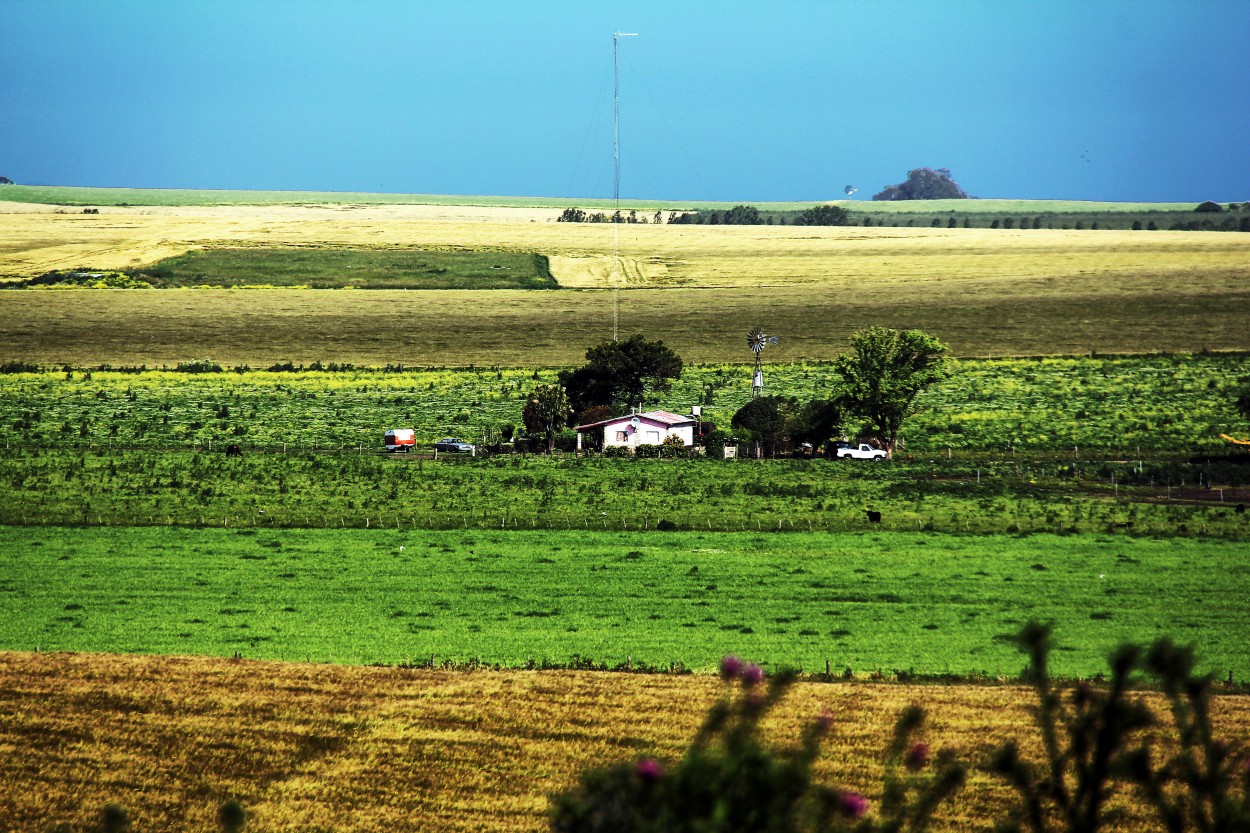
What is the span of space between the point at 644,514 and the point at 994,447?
88.1 feet

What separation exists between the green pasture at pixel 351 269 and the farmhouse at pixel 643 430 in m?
59.9

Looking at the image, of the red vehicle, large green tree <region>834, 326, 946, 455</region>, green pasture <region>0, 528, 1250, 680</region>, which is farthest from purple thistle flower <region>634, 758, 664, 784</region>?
large green tree <region>834, 326, 946, 455</region>

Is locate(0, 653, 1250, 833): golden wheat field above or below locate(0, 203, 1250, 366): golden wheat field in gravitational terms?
below

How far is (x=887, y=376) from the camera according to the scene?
224 feet

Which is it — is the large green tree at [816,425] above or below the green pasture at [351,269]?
below

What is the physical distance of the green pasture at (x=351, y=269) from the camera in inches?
4926

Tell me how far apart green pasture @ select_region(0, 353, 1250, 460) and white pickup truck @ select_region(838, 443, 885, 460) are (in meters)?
3.66

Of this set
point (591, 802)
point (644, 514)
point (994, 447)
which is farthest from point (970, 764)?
point (994, 447)

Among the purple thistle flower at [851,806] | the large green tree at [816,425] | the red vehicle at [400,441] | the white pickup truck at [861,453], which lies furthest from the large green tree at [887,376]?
the purple thistle flower at [851,806]

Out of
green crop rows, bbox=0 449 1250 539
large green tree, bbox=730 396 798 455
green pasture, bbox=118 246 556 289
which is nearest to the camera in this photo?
green crop rows, bbox=0 449 1250 539

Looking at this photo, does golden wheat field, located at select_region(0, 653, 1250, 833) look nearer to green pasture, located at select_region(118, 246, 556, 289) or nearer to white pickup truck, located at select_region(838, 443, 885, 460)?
white pickup truck, located at select_region(838, 443, 885, 460)

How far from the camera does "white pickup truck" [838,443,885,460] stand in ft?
212

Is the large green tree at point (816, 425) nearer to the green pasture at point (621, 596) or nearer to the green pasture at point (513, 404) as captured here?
the green pasture at point (513, 404)

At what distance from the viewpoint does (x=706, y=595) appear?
34000mm
